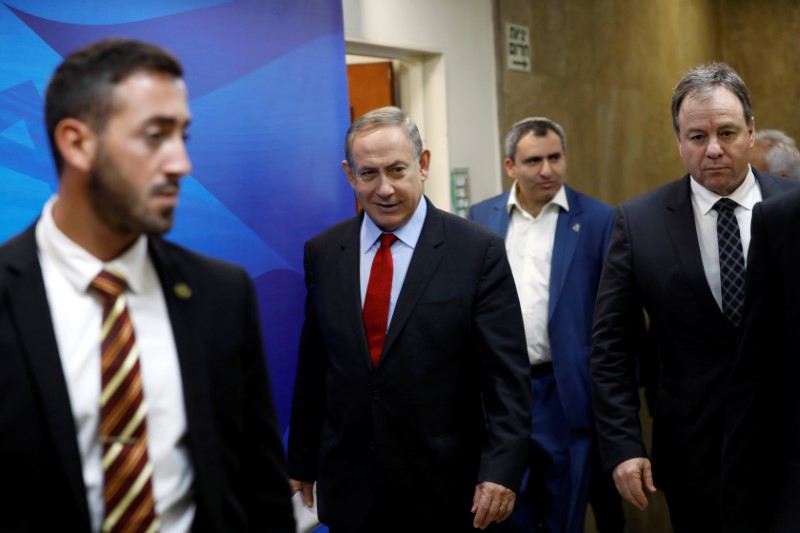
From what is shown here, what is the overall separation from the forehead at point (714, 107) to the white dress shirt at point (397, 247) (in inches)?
32.5

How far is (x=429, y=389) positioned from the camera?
2660 mm

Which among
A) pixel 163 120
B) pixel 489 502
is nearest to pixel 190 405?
pixel 163 120

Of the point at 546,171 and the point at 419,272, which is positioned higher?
the point at 546,171

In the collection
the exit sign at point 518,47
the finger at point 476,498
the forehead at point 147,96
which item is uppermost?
the exit sign at point 518,47

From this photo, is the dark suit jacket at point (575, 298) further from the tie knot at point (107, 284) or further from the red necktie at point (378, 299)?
the tie knot at point (107, 284)

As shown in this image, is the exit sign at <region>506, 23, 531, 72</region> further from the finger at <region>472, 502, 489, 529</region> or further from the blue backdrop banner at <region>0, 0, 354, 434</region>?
the finger at <region>472, 502, 489, 529</region>

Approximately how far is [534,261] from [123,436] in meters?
2.72

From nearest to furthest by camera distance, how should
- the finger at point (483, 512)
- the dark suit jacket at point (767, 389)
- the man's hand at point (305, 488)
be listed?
the dark suit jacket at point (767, 389)
the finger at point (483, 512)
the man's hand at point (305, 488)

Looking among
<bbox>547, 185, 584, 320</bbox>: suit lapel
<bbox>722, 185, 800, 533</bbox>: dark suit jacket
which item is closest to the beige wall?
<bbox>547, 185, 584, 320</bbox>: suit lapel

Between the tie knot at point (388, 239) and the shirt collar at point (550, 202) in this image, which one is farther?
the shirt collar at point (550, 202)

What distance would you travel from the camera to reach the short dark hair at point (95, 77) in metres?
1.48

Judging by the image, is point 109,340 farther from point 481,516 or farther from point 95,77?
point 481,516

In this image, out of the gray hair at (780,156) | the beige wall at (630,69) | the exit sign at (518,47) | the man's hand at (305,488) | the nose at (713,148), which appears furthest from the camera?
the beige wall at (630,69)

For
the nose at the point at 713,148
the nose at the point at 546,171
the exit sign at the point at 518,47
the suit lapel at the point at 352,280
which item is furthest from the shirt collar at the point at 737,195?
the exit sign at the point at 518,47
